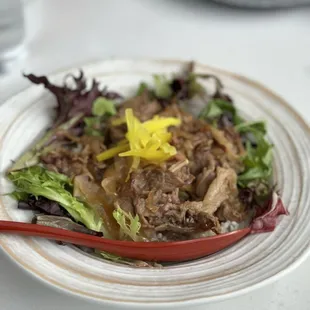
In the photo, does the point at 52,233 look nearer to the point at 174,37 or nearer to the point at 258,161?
the point at 258,161

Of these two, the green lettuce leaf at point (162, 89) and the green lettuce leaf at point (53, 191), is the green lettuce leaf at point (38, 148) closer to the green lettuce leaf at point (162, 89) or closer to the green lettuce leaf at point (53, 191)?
the green lettuce leaf at point (53, 191)

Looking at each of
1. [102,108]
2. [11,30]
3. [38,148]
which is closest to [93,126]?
[102,108]

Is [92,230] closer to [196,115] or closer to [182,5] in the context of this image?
[196,115]

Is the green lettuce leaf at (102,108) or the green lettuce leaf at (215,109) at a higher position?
the green lettuce leaf at (215,109)

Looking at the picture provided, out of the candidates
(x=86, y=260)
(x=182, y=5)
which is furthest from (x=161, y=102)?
(x=182, y=5)

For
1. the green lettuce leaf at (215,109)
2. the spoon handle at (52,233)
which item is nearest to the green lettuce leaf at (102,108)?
→ the green lettuce leaf at (215,109)

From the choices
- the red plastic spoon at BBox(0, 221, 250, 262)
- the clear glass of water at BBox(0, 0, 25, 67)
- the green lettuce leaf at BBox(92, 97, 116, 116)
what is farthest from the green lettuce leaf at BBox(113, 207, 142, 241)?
the clear glass of water at BBox(0, 0, 25, 67)

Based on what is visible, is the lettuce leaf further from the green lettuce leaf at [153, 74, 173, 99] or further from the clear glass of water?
the clear glass of water
